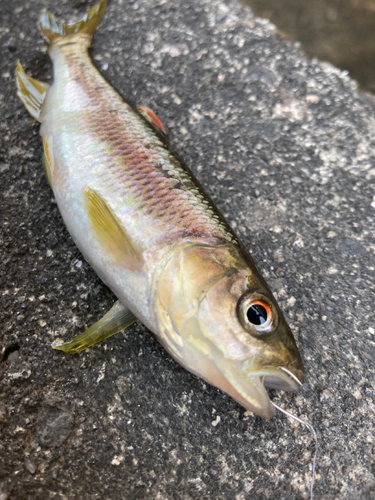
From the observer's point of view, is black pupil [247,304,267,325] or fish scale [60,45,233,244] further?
fish scale [60,45,233,244]

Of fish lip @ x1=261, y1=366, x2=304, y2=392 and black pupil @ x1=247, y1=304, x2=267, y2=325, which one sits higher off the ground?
black pupil @ x1=247, y1=304, x2=267, y2=325

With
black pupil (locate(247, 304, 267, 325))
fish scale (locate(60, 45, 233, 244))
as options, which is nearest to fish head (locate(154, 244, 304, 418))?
black pupil (locate(247, 304, 267, 325))

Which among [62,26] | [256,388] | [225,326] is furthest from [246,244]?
[62,26]

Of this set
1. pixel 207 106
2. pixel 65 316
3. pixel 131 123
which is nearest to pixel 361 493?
pixel 65 316

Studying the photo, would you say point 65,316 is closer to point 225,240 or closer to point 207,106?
point 225,240

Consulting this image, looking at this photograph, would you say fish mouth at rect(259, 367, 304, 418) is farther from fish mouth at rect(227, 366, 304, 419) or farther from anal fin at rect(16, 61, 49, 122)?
anal fin at rect(16, 61, 49, 122)

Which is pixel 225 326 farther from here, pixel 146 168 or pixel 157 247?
pixel 146 168

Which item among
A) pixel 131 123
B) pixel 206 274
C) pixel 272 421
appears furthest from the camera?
pixel 131 123
